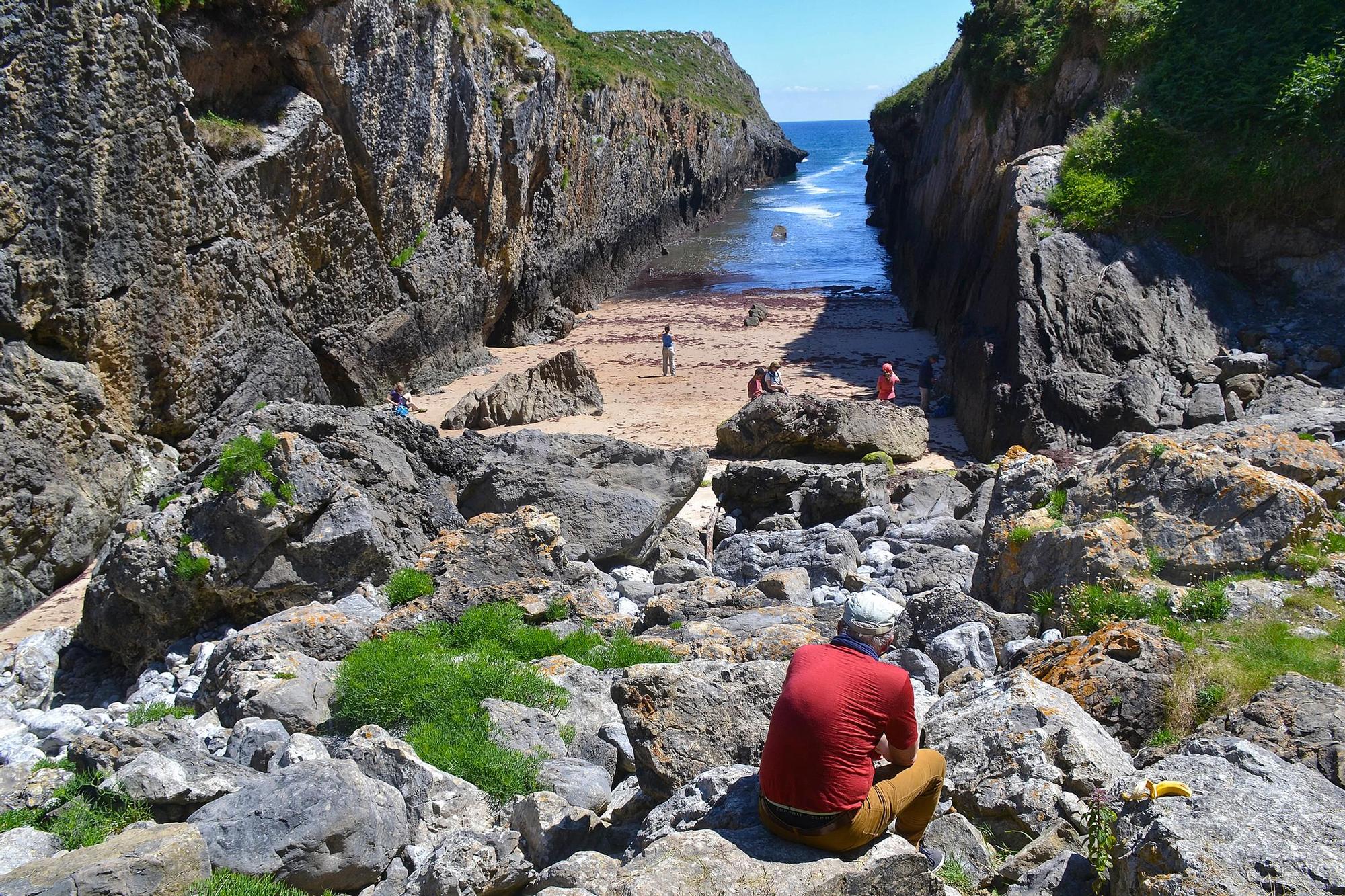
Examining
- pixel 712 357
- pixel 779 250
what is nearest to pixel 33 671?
pixel 712 357

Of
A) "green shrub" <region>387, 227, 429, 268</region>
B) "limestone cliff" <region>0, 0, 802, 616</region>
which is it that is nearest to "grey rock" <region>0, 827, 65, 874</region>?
"limestone cliff" <region>0, 0, 802, 616</region>

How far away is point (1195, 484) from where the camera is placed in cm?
725

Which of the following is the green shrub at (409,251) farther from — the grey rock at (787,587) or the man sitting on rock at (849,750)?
the man sitting on rock at (849,750)

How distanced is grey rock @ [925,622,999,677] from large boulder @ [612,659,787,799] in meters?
1.88

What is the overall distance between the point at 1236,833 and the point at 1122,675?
183cm

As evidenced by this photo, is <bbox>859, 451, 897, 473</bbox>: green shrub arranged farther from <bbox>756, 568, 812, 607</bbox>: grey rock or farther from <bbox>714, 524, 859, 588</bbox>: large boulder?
<bbox>756, 568, 812, 607</bbox>: grey rock

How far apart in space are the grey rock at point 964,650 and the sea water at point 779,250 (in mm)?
33443

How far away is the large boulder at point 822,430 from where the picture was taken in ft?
53.8

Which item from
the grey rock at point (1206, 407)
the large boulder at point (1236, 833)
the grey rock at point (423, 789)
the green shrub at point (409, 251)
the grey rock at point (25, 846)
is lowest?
the grey rock at point (1206, 407)

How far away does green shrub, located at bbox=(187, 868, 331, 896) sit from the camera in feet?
12.8

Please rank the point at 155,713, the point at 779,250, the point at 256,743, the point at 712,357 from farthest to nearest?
the point at 779,250 → the point at 712,357 → the point at 155,713 → the point at 256,743

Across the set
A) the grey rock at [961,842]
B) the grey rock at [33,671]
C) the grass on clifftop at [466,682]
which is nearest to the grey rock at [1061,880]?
the grey rock at [961,842]

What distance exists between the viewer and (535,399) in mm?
19484

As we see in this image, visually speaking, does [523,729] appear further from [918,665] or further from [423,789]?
[918,665]
